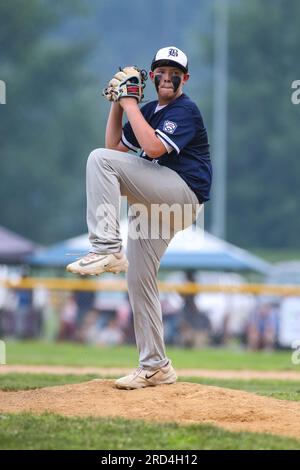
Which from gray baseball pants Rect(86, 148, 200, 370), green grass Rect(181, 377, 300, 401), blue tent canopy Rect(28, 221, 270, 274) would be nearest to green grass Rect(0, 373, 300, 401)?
green grass Rect(181, 377, 300, 401)

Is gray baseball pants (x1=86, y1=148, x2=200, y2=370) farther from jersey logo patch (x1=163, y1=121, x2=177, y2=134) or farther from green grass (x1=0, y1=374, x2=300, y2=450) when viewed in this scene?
green grass (x1=0, y1=374, x2=300, y2=450)

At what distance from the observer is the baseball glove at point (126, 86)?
717 cm

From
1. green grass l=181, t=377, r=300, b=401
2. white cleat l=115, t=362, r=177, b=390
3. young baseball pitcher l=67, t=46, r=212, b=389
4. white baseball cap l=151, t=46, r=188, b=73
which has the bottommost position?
green grass l=181, t=377, r=300, b=401

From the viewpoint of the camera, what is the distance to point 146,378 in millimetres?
7637

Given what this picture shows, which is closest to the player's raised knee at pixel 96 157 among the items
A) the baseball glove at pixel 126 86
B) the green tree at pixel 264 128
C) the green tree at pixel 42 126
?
the baseball glove at pixel 126 86

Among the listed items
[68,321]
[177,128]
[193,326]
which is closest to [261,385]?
[177,128]

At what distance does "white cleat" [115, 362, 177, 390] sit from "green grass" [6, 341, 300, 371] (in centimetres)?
605

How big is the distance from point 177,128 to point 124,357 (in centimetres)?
977

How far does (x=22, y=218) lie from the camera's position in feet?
145

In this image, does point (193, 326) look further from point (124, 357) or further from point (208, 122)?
point (208, 122)

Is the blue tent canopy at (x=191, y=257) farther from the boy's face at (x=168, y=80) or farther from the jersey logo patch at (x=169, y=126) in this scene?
the jersey logo patch at (x=169, y=126)

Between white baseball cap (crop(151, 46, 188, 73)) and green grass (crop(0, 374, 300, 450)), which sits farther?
white baseball cap (crop(151, 46, 188, 73))

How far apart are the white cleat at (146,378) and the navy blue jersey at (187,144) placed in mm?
1260

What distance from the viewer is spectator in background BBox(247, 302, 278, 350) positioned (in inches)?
773
